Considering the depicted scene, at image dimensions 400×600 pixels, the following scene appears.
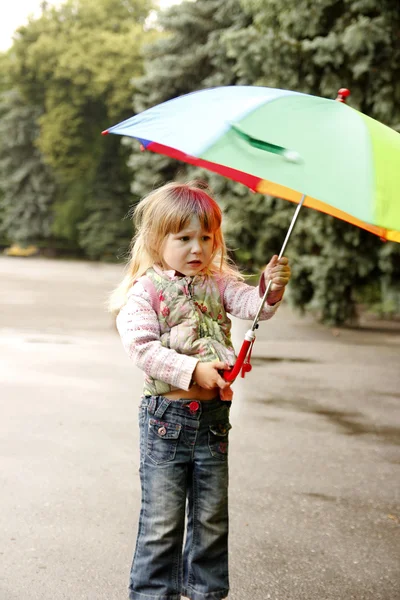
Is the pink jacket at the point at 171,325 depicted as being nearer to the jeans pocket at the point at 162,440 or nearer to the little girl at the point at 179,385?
the little girl at the point at 179,385

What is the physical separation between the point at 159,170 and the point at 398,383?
13840mm

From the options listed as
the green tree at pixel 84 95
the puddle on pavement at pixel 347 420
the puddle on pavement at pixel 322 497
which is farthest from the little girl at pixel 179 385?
the green tree at pixel 84 95

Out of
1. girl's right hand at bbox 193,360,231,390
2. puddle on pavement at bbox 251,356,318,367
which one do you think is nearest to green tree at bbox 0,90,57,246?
puddle on pavement at bbox 251,356,318,367

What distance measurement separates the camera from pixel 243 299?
2.84 metres

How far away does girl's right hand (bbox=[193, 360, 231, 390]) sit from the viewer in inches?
101

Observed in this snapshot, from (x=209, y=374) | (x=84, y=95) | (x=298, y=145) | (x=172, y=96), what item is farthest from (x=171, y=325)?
(x=84, y=95)

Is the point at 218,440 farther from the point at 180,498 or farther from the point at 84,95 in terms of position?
the point at 84,95

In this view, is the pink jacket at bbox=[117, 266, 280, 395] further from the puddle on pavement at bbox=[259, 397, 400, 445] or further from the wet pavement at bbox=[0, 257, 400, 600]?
the puddle on pavement at bbox=[259, 397, 400, 445]

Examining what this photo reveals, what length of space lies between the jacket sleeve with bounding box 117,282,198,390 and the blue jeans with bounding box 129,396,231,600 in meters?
0.14

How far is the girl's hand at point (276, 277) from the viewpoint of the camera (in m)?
2.75

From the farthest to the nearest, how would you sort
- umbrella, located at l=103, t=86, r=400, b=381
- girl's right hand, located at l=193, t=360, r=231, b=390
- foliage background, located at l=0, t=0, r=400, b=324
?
foliage background, located at l=0, t=0, r=400, b=324
girl's right hand, located at l=193, t=360, r=231, b=390
umbrella, located at l=103, t=86, r=400, b=381

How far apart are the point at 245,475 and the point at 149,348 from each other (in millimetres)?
2476

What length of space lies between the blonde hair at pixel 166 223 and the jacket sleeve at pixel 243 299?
8cm

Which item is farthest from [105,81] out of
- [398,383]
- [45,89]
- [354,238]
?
[398,383]
